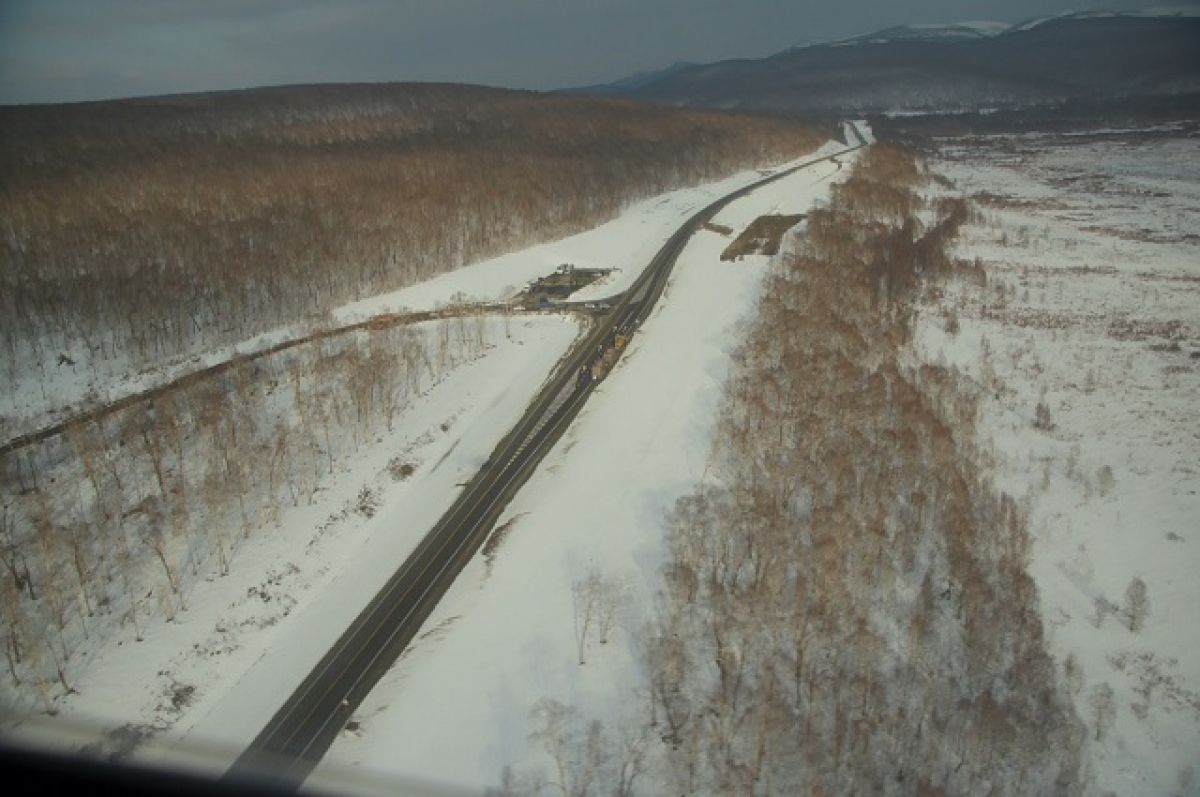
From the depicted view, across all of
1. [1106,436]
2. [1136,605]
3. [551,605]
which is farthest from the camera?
[1106,436]

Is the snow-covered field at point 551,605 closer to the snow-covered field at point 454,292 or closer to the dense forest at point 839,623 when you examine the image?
the dense forest at point 839,623

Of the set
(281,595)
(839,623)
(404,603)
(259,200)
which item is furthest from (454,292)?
(839,623)

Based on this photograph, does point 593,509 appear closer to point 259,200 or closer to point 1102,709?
point 1102,709

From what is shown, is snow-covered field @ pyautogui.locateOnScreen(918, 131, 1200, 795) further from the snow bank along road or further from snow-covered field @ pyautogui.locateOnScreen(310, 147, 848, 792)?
the snow bank along road

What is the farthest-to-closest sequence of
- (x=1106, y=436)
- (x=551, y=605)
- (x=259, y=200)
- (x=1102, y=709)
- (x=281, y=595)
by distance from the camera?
(x=259, y=200), (x=1106, y=436), (x=281, y=595), (x=551, y=605), (x=1102, y=709)

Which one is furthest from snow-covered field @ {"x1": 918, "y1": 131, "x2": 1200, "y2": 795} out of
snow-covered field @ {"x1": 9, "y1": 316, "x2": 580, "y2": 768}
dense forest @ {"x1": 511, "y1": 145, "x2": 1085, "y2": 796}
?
snow-covered field @ {"x1": 9, "y1": 316, "x2": 580, "y2": 768}

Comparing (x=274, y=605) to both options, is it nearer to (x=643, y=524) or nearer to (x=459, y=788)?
(x=459, y=788)

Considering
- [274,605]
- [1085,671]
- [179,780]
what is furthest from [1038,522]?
[179,780]
